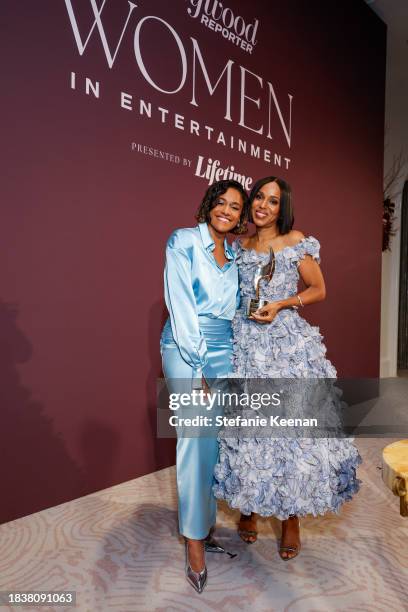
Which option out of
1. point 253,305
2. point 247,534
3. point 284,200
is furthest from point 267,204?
point 247,534

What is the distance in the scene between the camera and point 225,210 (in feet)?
6.01

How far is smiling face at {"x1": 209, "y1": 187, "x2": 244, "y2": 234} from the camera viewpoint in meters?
1.83

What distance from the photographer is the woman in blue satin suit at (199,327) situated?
5.64ft

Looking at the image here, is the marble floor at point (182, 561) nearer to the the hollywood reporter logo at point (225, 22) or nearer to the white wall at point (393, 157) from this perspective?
the the hollywood reporter logo at point (225, 22)

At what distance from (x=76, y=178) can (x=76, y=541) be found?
1.72 metres

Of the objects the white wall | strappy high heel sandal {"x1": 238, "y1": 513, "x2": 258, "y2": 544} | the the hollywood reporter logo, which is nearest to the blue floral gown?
strappy high heel sandal {"x1": 238, "y1": 513, "x2": 258, "y2": 544}

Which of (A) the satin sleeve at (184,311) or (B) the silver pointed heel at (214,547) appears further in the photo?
(B) the silver pointed heel at (214,547)

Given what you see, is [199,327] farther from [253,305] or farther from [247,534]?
[247,534]

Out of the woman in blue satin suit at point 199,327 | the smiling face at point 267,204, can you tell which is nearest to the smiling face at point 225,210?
the woman in blue satin suit at point 199,327

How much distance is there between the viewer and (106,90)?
2490mm

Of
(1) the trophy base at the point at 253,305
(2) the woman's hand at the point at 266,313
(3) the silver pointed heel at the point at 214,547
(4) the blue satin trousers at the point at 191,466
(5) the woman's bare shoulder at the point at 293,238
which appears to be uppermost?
(5) the woman's bare shoulder at the point at 293,238

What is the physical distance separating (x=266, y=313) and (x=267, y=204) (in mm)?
475

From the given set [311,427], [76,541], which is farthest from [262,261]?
[76,541]

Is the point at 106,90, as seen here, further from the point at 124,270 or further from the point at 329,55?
the point at 329,55
